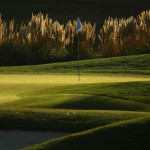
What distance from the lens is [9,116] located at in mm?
5488

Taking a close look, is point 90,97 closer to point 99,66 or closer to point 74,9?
point 99,66

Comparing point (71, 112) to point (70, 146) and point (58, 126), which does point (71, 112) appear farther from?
point (70, 146)

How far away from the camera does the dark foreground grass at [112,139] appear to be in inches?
135

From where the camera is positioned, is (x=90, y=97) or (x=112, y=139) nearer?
(x=112, y=139)

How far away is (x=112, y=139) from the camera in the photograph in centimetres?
359

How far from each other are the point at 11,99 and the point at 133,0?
29.3 m

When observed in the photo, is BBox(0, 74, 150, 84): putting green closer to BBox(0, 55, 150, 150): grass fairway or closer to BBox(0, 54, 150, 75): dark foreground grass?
BBox(0, 55, 150, 150): grass fairway

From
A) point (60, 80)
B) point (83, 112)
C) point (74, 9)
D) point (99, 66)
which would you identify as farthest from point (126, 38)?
point (74, 9)

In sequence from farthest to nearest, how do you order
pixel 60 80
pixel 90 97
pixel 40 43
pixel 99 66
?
1. pixel 40 43
2. pixel 99 66
3. pixel 60 80
4. pixel 90 97

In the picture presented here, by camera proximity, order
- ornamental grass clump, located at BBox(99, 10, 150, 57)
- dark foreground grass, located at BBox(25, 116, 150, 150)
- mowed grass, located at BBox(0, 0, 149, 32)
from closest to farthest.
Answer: dark foreground grass, located at BBox(25, 116, 150, 150)
ornamental grass clump, located at BBox(99, 10, 150, 57)
mowed grass, located at BBox(0, 0, 149, 32)

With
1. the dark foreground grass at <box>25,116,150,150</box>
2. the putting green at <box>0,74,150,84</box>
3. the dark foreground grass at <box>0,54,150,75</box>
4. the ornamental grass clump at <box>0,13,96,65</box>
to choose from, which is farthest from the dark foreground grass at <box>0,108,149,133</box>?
the ornamental grass clump at <box>0,13,96,65</box>

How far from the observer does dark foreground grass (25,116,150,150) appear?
3.42 meters

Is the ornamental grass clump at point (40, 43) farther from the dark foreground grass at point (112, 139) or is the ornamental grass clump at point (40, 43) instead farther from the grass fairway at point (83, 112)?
the dark foreground grass at point (112, 139)

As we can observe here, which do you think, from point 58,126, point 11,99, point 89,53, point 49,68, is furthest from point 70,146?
point 89,53
